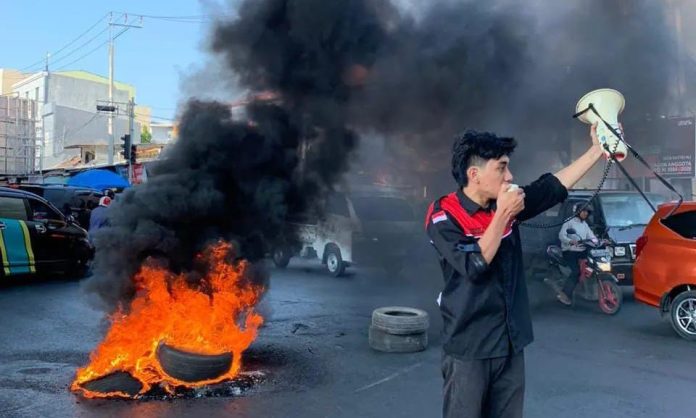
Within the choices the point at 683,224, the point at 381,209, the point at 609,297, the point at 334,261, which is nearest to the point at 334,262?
the point at 334,261

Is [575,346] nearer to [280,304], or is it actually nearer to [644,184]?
[280,304]

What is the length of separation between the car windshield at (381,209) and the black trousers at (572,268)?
4011 millimetres

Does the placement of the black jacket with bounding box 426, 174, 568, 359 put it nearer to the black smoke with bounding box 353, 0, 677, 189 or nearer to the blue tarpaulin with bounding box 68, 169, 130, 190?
the black smoke with bounding box 353, 0, 677, 189

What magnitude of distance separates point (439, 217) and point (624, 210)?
9024mm

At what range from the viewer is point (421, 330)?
648 centimetres

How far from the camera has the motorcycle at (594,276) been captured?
29.0 feet

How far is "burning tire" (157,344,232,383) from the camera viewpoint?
5.09 meters

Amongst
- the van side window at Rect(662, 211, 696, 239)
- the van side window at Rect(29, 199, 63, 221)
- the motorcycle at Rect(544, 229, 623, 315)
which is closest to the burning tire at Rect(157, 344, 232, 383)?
the van side window at Rect(662, 211, 696, 239)

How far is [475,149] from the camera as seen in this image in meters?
2.50

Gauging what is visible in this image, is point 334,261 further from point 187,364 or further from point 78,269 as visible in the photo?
point 187,364

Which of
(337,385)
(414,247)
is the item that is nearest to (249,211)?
(337,385)

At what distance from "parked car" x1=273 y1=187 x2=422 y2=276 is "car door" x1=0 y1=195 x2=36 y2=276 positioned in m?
4.93

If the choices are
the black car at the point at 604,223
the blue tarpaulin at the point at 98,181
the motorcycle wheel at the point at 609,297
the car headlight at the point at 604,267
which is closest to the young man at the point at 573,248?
the car headlight at the point at 604,267

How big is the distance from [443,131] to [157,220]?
5441 mm
